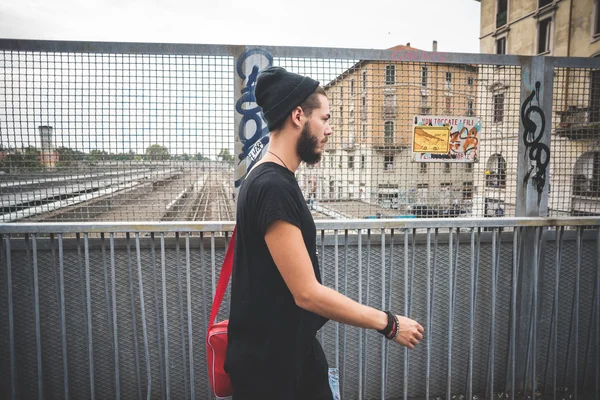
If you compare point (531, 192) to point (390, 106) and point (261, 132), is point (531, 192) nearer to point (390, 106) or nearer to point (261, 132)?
point (390, 106)

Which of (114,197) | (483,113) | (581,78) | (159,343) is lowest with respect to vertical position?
(159,343)

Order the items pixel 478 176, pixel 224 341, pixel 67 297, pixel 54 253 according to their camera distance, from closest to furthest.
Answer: pixel 224 341 < pixel 54 253 < pixel 67 297 < pixel 478 176

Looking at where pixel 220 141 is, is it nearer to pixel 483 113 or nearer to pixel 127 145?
pixel 127 145

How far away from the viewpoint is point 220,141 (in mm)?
3107

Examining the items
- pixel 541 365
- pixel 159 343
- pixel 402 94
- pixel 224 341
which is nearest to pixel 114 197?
pixel 159 343

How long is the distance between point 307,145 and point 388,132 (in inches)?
68.5

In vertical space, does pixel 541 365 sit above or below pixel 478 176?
below

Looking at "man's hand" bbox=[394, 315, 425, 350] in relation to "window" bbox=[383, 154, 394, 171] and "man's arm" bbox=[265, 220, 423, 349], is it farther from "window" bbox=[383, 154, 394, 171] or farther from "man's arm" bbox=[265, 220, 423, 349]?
"window" bbox=[383, 154, 394, 171]

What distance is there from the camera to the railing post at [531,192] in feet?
10.7

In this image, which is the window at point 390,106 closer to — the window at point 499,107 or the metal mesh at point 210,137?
the metal mesh at point 210,137

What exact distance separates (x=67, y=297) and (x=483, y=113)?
13.3 feet

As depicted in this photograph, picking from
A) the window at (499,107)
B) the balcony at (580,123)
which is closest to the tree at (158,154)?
the window at (499,107)

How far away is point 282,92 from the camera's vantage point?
1.62 meters

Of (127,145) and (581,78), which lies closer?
(127,145)
